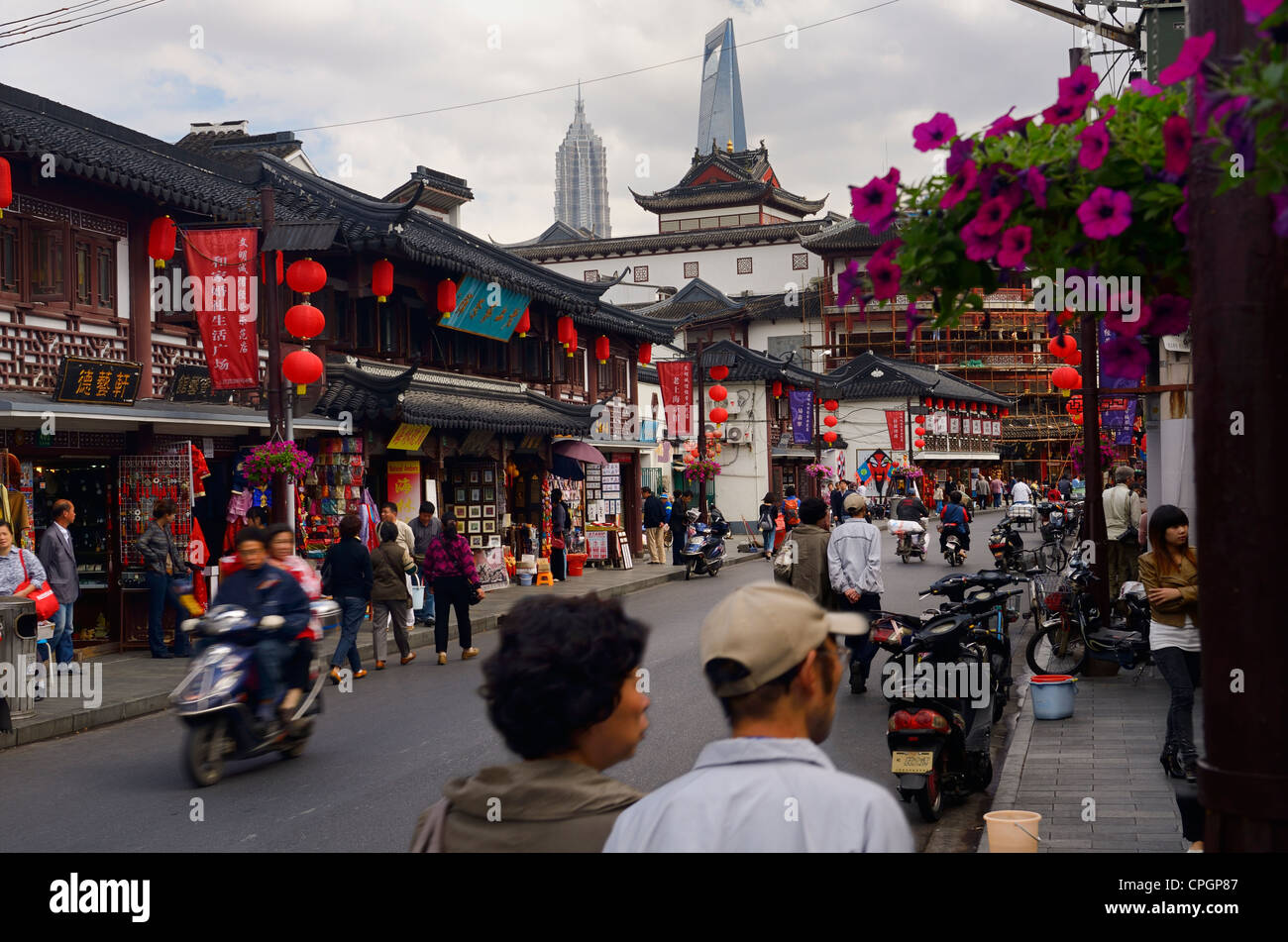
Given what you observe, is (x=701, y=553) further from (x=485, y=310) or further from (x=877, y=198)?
(x=877, y=198)

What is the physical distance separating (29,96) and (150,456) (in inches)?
203

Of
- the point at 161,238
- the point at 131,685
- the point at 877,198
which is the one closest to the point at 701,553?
the point at 161,238

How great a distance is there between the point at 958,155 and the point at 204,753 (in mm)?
7551

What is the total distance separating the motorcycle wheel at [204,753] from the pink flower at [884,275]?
7.11 m

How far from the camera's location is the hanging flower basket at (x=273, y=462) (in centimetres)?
1577

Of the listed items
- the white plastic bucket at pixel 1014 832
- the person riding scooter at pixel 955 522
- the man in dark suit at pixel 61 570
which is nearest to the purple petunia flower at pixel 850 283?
the white plastic bucket at pixel 1014 832

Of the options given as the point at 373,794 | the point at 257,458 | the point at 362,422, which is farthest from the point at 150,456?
the point at 373,794

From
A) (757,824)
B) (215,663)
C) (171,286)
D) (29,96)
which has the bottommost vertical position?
(215,663)

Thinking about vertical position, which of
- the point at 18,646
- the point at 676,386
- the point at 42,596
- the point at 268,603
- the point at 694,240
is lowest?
the point at 18,646

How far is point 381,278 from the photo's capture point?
21.0 m

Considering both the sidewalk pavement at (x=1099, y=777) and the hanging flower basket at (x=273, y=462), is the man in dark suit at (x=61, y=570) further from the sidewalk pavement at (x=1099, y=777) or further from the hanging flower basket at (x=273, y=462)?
the sidewalk pavement at (x=1099, y=777)

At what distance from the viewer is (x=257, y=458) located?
1580 cm

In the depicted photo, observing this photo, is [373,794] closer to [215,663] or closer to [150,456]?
[215,663]
